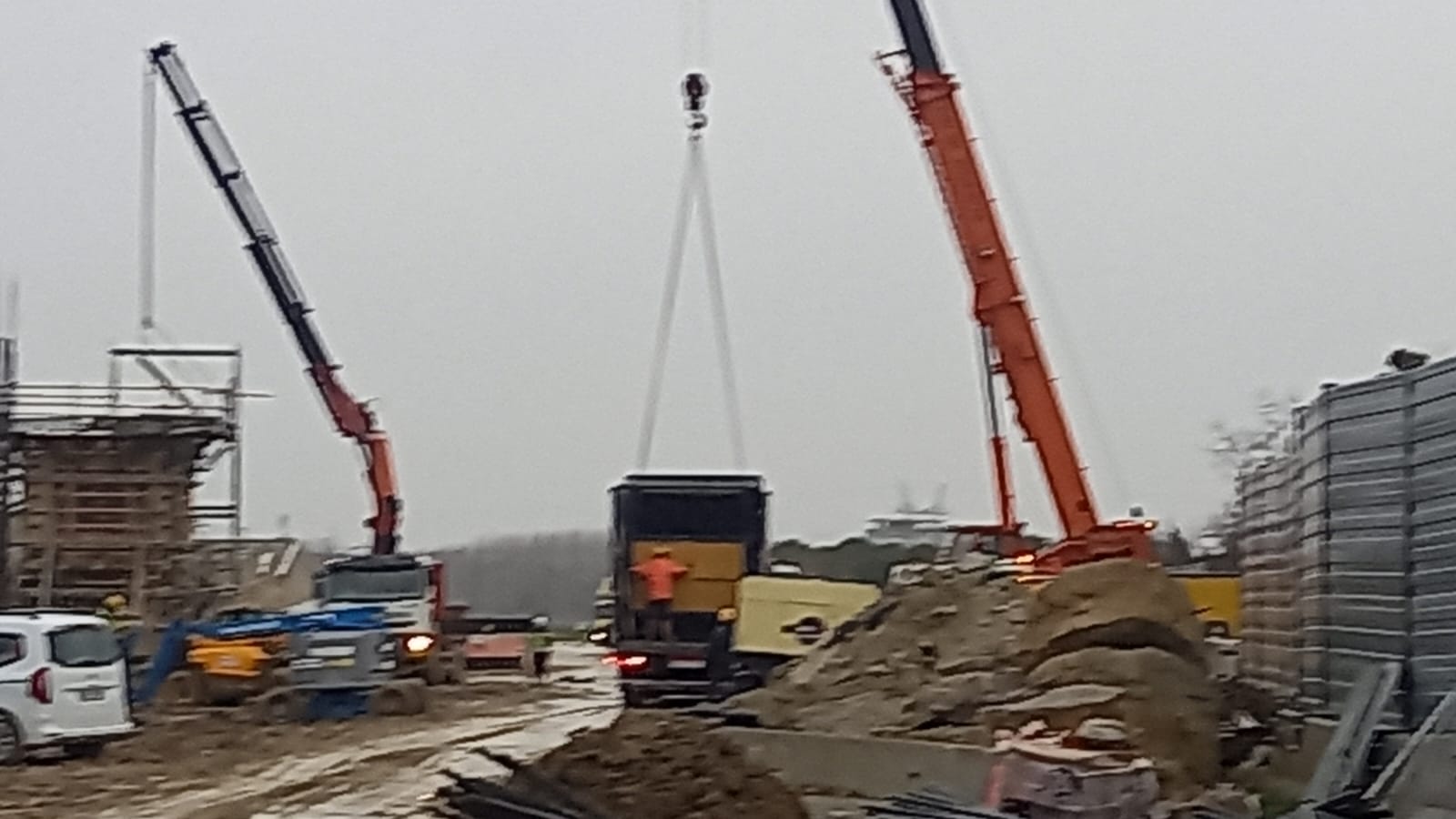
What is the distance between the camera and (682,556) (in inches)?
1041

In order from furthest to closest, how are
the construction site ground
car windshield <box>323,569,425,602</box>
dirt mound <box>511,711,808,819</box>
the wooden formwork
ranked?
1. the wooden formwork
2. car windshield <box>323,569,425,602</box>
3. the construction site ground
4. dirt mound <box>511,711,808,819</box>

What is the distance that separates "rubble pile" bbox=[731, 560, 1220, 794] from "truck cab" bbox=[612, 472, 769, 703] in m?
4.32

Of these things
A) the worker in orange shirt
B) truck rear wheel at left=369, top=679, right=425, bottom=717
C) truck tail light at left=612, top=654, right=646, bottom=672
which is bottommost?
truck rear wheel at left=369, top=679, right=425, bottom=717

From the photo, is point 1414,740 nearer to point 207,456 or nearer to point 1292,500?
point 1292,500

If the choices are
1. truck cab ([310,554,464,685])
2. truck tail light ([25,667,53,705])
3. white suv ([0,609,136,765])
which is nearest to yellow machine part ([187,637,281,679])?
truck cab ([310,554,464,685])

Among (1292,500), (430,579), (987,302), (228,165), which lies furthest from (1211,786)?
(228,165)

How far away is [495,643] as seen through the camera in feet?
151

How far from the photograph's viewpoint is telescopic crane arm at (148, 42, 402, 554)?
1614 inches

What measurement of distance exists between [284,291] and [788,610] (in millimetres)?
19553

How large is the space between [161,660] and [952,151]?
46.9 feet

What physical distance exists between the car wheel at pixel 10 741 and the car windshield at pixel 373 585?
12.2 meters

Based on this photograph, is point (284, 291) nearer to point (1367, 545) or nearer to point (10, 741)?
point (10, 741)

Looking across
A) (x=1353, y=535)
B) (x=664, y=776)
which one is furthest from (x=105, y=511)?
(x=1353, y=535)

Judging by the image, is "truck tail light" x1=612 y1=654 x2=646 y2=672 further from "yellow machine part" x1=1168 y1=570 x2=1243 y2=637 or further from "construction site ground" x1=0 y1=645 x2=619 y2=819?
"yellow machine part" x1=1168 y1=570 x2=1243 y2=637
